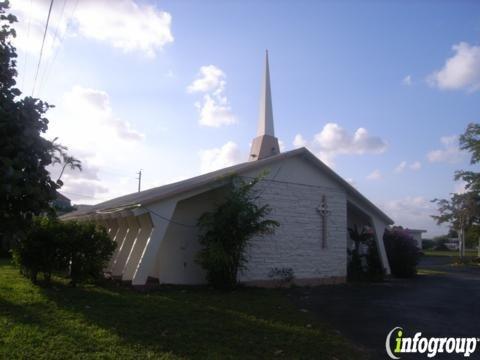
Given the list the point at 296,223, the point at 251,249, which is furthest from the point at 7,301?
the point at 296,223

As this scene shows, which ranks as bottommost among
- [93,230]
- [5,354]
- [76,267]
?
[5,354]

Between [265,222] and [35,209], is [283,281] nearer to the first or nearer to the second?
[265,222]

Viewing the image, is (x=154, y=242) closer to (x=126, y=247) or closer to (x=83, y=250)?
(x=83, y=250)

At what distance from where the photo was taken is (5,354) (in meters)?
6.33

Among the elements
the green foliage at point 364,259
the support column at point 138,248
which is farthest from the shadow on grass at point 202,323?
the green foliage at point 364,259

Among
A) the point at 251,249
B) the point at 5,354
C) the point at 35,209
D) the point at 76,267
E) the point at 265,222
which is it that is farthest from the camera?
the point at 251,249

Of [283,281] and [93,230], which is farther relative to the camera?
[283,281]

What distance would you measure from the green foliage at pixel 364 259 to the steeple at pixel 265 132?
5.18 meters

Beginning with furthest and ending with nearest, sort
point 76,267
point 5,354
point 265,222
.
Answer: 1. point 265,222
2. point 76,267
3. point 5,354

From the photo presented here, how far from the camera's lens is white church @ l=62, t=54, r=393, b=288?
497 inches

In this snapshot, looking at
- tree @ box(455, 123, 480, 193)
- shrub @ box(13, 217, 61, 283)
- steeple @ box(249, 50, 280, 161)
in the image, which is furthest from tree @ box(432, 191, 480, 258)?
shrub @ box(13, 217, 61, 283)

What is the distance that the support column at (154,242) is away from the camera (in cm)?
1188

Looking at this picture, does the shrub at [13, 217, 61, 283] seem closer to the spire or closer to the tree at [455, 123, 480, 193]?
the spire

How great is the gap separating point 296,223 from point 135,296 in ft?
22.1
